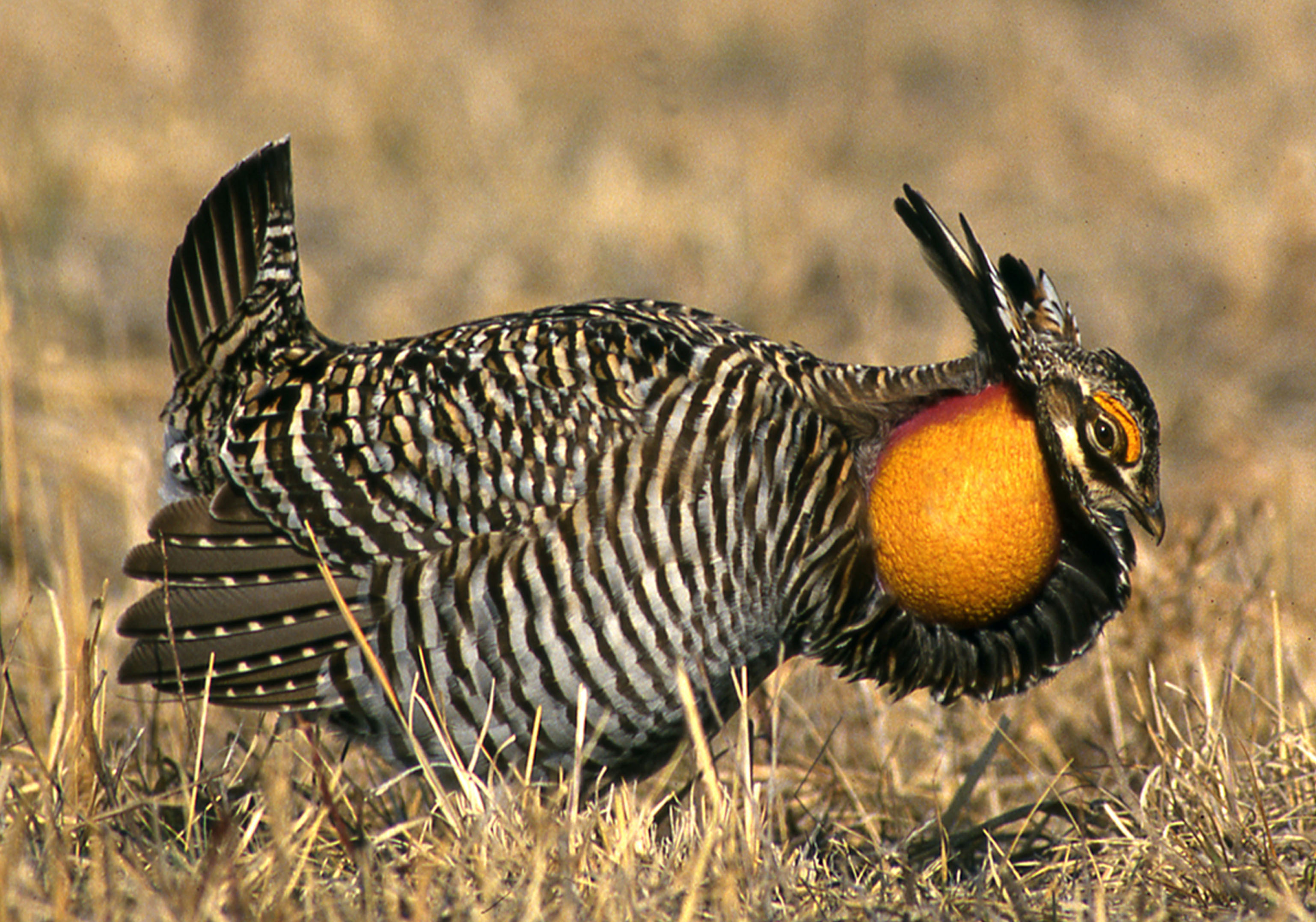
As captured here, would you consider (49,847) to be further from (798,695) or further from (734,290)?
(734,290)

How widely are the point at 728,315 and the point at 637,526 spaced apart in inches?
142

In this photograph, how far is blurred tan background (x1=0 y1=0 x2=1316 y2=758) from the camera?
536 centimetres

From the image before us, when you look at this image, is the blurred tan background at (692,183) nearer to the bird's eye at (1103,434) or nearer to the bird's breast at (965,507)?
the bird's breast at (965,507)

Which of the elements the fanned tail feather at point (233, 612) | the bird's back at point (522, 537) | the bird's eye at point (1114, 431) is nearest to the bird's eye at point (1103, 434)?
the bird's eye at point (1114, 431)

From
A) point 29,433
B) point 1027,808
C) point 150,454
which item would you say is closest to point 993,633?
point 1027,808

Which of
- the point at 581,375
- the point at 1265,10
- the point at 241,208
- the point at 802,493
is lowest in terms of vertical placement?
the point at 802,493

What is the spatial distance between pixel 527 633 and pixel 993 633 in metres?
0.99

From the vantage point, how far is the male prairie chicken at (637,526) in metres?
2.79

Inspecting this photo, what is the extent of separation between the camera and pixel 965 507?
9.72ft

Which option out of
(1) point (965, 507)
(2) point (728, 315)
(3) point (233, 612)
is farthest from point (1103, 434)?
(2) point (728, 315)

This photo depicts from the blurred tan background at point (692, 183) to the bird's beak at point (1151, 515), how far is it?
77 cm

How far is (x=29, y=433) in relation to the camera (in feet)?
16.4

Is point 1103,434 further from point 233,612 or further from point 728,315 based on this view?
point 728,315

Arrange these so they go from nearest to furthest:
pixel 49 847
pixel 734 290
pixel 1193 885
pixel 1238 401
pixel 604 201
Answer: pixel 49 847 < pixel 1193 885 < pixel 1238 401 < pixel 734 290 < pixel 604 201
